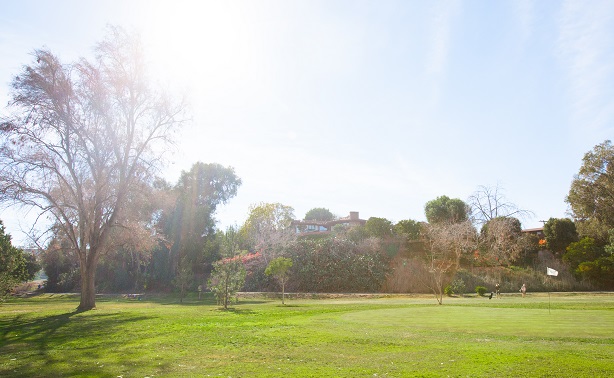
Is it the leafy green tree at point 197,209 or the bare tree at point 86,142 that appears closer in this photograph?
the bare tree at point 86,142

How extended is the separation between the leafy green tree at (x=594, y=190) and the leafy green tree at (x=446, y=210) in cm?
936

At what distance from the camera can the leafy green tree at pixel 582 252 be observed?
109 feet

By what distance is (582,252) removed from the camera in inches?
1313

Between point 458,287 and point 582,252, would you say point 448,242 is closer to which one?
point 458,287

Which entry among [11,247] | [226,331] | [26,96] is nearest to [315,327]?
[226,331]

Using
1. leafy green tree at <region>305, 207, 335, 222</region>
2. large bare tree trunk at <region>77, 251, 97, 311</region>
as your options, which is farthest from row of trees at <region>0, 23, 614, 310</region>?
leafy green tree at <region>305, 207, 335, 222</region>

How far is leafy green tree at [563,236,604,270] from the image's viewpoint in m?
33.2

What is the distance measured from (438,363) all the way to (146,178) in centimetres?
2098

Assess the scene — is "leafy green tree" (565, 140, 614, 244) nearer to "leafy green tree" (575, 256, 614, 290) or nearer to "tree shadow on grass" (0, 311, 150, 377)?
"leafy green tree" (575, 256, 614, 290)

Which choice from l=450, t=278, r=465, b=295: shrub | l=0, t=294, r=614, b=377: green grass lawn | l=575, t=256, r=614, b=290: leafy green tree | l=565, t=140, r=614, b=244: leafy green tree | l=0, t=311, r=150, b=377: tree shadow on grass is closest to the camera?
l=0, t=294, r=614, b=377: green grass lawn

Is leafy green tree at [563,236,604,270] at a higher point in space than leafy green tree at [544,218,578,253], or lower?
lower

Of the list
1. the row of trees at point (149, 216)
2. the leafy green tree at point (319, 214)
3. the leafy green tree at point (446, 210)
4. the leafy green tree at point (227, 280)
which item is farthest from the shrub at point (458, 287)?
the leafy green tree at point (319, 214)

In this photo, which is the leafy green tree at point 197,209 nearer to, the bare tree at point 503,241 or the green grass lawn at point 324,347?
the bare tree at point 503,241

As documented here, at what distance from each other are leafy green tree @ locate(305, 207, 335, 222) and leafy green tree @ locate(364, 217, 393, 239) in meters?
51.6
